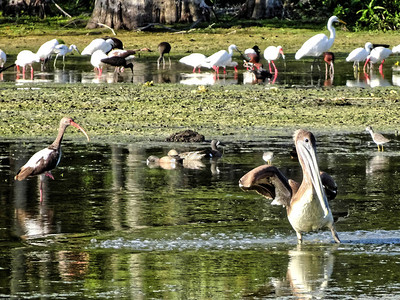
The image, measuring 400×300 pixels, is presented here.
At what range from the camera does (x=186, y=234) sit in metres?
8.61

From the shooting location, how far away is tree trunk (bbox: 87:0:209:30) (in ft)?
111

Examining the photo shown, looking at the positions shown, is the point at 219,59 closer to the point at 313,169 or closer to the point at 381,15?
the point at 381,15

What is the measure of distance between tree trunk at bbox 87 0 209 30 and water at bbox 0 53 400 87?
6630mm

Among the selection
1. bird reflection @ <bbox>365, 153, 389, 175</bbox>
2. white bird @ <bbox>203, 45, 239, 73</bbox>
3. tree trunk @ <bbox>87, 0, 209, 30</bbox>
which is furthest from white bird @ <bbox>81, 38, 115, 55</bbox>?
bird reflection @ <bbox>365, 153, 389, 175</bbox>

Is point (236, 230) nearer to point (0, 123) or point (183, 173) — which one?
point (183, 173)

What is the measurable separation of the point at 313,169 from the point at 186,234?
140cm

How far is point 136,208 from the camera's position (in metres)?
9.80

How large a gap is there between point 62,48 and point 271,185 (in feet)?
61.0

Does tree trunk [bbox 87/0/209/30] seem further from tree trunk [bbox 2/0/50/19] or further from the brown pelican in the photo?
the brown pelican

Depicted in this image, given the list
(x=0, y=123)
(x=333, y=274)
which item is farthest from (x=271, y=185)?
(x=0, y=123)

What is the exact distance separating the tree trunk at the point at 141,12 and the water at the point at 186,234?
2108cm

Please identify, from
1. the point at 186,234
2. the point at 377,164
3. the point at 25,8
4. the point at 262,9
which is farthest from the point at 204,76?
the point at 186,234

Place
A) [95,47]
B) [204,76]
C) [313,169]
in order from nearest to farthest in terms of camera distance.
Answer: [313,169]
[204,76]
[95,47]

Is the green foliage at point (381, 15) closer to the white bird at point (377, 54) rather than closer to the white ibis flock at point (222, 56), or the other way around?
the white ibis flock at point (222, 56)
